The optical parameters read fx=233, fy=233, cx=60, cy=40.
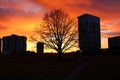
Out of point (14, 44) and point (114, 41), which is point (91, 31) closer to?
point (114, 41)

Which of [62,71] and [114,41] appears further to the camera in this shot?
[114,41]

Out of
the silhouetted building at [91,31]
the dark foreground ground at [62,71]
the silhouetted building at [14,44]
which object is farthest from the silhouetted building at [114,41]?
the dark foreground ground at [62,71]

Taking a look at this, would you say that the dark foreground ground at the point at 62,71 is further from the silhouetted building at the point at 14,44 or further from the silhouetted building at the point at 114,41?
the silhouetted building at the point at 14,44

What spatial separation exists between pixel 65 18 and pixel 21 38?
395ft

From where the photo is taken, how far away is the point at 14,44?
625 feet

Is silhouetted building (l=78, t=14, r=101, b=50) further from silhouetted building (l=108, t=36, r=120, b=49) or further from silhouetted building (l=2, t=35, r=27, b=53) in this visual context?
silhouetted building (l=2, t=35, r=27, b=53)

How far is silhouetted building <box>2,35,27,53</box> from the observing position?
188500 mm

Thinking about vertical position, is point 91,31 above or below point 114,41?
above

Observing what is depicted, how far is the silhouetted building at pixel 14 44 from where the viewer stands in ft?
618

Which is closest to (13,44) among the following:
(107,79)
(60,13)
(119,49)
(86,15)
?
(86,15)

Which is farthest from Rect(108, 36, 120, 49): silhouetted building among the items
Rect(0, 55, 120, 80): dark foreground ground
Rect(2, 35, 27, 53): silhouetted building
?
Rect(0, 55, 120, 80): dark foreground ground

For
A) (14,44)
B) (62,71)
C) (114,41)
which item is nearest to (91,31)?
(114,41)

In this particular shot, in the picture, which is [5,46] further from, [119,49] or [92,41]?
[119,49]

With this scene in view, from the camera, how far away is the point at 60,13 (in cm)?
7575
